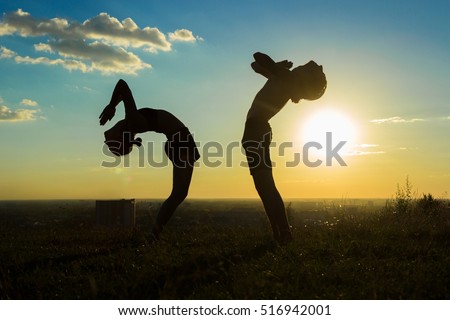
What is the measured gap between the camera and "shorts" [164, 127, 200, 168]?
699cm

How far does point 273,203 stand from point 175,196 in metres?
1.64

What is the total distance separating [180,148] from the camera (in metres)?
6.98

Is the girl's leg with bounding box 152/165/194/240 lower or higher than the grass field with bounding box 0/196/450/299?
higher

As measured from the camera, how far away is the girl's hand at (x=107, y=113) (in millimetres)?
6809

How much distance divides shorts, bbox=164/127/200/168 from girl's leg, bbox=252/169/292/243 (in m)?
1.27

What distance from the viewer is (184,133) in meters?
7.04

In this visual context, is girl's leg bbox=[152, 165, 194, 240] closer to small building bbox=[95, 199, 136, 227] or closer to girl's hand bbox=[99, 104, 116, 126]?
girl's hand bbox=[99, 104, 116, 126]

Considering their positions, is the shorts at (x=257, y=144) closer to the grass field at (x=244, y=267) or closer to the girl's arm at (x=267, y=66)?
the girl's arm at (x=267, y=66)

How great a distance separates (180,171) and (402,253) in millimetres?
3382

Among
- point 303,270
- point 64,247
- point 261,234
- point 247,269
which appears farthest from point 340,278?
point 64,247

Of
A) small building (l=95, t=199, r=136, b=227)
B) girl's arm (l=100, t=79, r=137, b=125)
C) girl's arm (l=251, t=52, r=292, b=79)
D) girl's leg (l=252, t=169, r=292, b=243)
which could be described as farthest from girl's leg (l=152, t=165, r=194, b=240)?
small building (l=95, t=199, r=136, b=227)

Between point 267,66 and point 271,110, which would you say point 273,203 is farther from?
point 267,66

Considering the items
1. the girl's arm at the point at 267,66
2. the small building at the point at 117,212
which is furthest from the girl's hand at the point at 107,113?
the small building at the point at 117,212

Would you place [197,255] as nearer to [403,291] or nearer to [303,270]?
[303,270]
